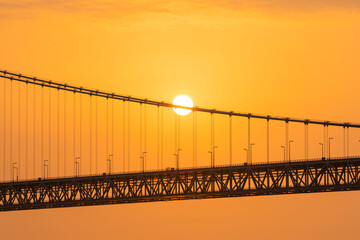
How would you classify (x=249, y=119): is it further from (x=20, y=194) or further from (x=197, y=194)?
(x=20, y=194)

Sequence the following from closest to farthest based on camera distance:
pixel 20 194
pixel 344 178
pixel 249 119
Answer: pixel 344 178 → pixel 249 119 → pixel 20 194

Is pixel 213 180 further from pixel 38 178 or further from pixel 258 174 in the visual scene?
pixel 38 178

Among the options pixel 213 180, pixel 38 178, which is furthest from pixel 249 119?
pixel 38 178

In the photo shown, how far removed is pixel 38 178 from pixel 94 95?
9.71m

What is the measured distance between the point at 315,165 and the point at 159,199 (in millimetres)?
16031

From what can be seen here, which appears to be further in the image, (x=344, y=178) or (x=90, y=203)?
(x=90, y=203)

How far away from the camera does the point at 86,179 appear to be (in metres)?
180

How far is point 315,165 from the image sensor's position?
164 meters

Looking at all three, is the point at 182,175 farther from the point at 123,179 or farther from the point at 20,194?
the point at 20,194

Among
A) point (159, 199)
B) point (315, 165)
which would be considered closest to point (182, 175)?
point (159, 199)

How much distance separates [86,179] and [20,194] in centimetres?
862

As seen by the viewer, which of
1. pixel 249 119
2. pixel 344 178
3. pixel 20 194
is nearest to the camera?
pixel 344 178

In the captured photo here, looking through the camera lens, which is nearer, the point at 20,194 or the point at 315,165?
the point at 315,165

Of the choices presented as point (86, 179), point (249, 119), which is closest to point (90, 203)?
point (86, 179)
